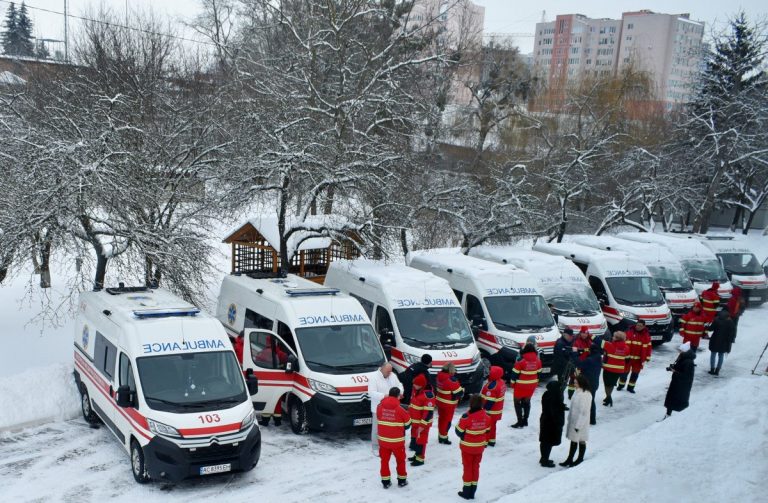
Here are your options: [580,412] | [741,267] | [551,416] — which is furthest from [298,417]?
[741,267]

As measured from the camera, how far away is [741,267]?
82.5 ft

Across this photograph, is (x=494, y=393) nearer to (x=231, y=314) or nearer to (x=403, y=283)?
(x=403, y=283)

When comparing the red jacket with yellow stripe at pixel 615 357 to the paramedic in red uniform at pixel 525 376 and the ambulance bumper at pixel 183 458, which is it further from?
the ambulance bumper at pixel 183 458

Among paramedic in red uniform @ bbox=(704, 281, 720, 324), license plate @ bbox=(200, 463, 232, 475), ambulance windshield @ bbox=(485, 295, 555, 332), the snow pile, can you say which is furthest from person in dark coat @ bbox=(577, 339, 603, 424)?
the snow pile

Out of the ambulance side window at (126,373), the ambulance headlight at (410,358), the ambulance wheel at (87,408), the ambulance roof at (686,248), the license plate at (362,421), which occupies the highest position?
the ambulance roof at (686,248)

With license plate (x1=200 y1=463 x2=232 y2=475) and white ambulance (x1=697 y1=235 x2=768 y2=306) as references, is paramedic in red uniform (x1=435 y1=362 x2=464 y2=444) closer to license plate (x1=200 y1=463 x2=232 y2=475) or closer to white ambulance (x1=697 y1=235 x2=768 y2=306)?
license plate (x1=200 y1=463 x2=232 y2=475)

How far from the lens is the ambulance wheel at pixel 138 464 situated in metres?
9.70

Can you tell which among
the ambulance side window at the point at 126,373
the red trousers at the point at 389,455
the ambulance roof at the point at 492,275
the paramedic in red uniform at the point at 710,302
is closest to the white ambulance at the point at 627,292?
the paramedic in red uniform at the point at 710,302

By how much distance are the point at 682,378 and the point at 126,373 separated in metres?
9.29

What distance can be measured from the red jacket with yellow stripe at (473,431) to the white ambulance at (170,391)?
9.65 ft

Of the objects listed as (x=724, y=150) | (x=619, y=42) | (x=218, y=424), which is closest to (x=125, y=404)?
(x=218, y=424)

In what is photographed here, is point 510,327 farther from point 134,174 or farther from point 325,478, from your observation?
point 134,174

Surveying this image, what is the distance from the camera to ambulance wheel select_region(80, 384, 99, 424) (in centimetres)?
1191

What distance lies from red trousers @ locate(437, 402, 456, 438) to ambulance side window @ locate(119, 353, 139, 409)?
15.6 feet
